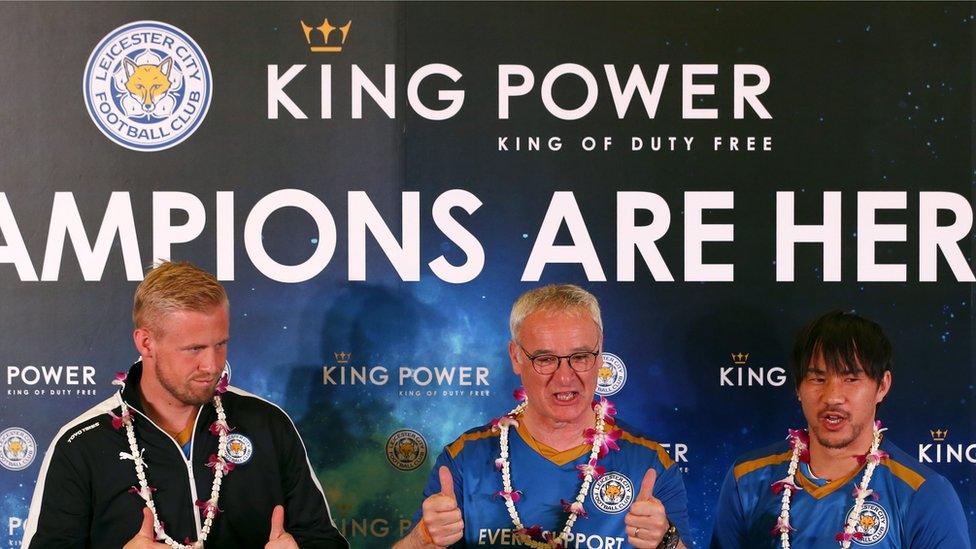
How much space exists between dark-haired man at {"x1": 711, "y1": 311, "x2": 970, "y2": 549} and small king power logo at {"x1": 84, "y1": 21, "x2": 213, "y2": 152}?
7.91 ft

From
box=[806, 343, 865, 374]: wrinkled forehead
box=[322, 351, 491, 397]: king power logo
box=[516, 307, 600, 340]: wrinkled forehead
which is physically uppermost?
box=[516, 307, 600, 340]: wrinkled forehead

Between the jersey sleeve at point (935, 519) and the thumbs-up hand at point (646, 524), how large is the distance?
719 millimetres

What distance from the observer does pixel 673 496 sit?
2.94 m

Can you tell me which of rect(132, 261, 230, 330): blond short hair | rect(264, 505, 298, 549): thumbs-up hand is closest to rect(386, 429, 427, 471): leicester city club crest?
rect(264, 505, 298, 549): thumbs-up hand

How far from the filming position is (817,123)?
12.6 feet

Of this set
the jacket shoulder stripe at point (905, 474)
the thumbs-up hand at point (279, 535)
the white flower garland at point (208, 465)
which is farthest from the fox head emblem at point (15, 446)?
the jacket shoulder stripe at point (905, 474)

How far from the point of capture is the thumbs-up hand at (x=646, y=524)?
262cm

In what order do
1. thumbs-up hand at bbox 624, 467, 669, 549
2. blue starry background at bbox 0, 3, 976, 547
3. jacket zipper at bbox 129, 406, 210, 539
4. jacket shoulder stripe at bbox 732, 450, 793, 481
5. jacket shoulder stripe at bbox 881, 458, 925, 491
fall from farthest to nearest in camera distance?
blue starry background at bbox 0, 3, 976, 547
jacket shoulder stripe at bbox 732, 450, 793, 481
jacket zipper at bbox 129, 406, 210, 539
jacket shoulder stripe at bbox 881, 458, 925, 491
thumbs-up hand at bbox 624, 467, 669, 549

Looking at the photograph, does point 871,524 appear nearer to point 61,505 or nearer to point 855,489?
point 855,489

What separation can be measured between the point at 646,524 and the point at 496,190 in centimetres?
162

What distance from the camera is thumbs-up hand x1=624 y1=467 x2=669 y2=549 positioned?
262cm

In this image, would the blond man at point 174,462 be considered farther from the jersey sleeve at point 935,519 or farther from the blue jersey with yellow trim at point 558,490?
the jersey sleeve at point 935,519

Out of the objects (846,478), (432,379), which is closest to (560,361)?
(846,478)

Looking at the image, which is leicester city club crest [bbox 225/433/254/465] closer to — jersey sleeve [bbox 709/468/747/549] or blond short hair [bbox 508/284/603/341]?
blond short hair [bbox 508/284/603/341]
